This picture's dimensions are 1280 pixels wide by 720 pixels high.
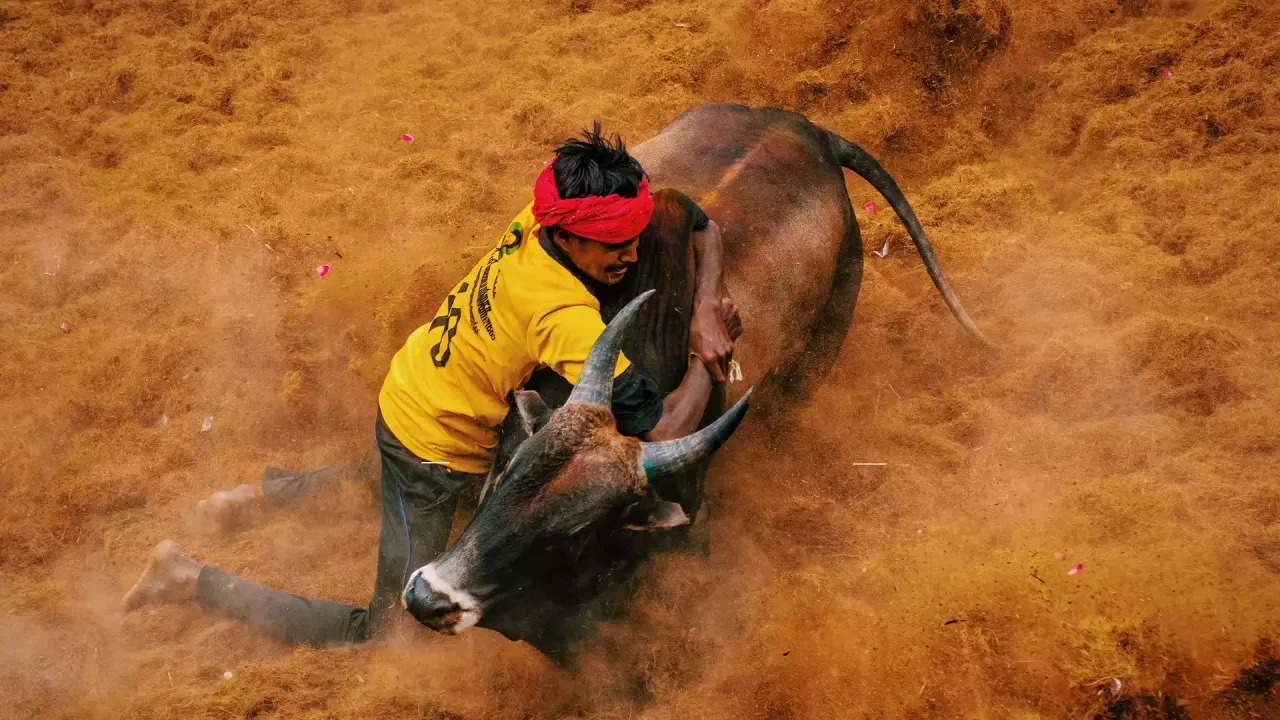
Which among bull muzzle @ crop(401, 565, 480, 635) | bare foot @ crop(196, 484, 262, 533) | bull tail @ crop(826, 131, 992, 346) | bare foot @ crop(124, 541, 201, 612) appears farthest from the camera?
bull tail @ crop(826, 131, 992, 346)

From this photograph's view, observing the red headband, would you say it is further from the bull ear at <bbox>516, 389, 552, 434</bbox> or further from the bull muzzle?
the bull muzzle

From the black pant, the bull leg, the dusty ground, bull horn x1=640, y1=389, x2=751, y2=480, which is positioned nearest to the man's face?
bull horn x1=640, y1=389, x2=751, y2=480

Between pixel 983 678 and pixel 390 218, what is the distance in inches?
193

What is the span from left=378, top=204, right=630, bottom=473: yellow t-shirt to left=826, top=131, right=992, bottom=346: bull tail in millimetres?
2713

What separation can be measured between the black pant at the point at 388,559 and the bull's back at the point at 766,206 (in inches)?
69.3

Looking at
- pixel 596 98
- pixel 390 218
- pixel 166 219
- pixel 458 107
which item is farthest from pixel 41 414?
pixel 596 98

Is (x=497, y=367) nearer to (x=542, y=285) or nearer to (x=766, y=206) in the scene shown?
(x=542, y=285)

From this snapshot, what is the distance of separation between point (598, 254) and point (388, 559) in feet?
5.59

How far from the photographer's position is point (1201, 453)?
452 centimetres

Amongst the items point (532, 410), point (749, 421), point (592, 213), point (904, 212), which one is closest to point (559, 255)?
point (592, 213)

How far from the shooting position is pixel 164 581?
443 cm

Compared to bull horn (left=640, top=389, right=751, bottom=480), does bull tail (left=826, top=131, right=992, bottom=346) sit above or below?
below

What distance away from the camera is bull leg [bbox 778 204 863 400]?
17.8ft

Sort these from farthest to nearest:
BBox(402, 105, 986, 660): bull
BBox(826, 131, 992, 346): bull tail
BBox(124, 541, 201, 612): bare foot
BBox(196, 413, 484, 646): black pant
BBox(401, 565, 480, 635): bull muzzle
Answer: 1. BBox(826, 131, 992, 346): bull tail
2. BBox(124, 541, 201, 612): bare foot
3. BBox(196, 413, 484, 646): black pant
4. BBox(402, 105, 986, 660): bull
5. BBox(401, 565, 480, 635): bull muzzle
